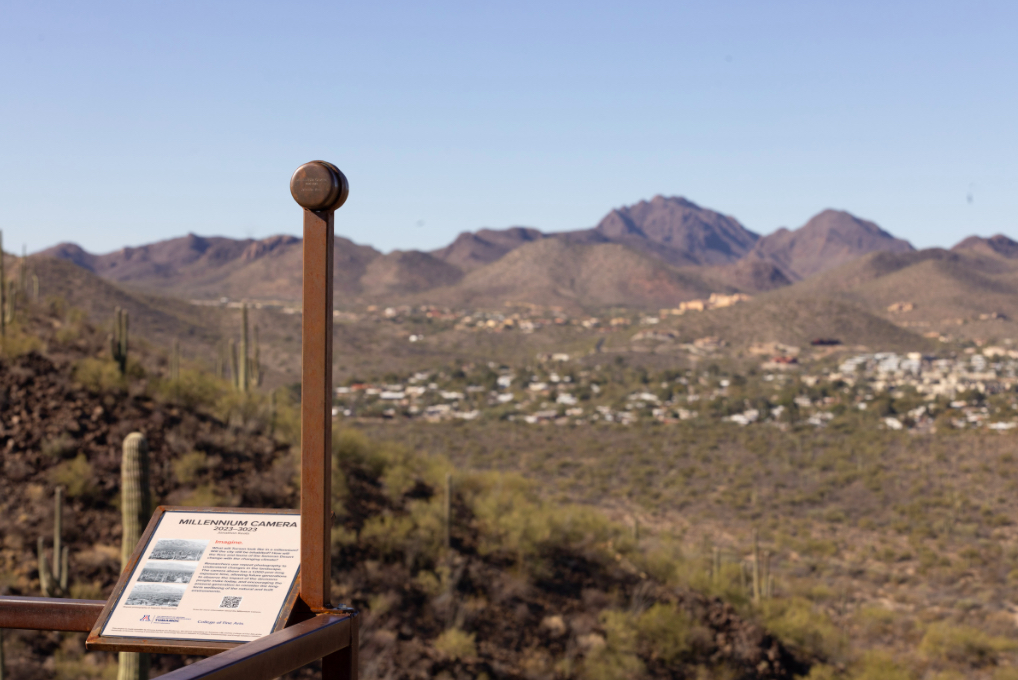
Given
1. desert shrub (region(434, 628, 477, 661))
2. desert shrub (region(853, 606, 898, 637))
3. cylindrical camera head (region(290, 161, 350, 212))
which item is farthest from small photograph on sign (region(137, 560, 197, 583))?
desert shrub (region(853, 606, 898, 637))

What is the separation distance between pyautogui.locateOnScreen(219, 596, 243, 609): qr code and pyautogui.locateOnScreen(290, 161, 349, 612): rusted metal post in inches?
8.7

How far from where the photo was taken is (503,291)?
133 m

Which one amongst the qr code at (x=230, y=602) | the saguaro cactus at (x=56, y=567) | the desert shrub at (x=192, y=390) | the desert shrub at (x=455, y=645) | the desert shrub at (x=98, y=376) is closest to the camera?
the qr code at (x=230, y=602)

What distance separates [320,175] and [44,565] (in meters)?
10.1

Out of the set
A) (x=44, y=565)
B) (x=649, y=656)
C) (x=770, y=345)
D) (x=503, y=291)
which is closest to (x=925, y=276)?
(x=770, y=345)

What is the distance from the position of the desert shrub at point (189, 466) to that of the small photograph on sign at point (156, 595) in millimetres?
12182

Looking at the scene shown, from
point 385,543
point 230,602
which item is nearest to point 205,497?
point 385,543

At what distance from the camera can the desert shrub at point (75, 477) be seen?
12641 mm

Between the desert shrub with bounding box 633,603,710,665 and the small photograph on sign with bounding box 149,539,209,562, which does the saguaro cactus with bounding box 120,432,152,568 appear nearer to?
the small photograph on sign with bounding box 149,539,209,562

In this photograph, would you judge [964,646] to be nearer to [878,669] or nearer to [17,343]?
[878,669]

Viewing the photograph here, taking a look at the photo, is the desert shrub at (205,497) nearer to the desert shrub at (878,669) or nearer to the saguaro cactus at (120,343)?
the saguaro cactus at (120,343)

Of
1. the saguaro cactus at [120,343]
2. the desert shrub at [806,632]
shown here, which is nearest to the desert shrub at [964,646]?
the desert shrub at [806,632]

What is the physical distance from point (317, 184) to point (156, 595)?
1420mm

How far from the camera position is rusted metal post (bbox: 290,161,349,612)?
241 centimetres
